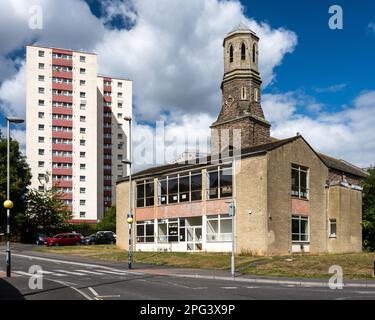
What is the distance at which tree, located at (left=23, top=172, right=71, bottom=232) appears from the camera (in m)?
62.5

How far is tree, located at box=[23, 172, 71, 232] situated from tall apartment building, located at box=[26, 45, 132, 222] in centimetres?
2623

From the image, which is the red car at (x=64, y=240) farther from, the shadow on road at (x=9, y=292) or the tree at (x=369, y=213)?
the shadow on road at (x=9, y=292)

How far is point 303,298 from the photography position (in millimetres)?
14211

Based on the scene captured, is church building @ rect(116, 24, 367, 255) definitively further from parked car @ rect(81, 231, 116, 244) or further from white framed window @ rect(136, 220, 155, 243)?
parked car @ rect(81, 231, 116, 244)

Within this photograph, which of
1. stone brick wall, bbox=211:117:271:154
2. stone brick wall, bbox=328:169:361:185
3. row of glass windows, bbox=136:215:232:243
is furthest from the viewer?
stone brick wall, bbox=211:117:271:154

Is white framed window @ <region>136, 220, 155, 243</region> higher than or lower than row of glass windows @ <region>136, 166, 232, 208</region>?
lower

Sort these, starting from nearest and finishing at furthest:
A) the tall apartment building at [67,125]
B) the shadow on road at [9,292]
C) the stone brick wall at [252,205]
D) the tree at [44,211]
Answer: the shadow on road at [9,292] → the stone brick wall at [252,205] → the tree at [44,211] → the tall apartment building at [67,125]

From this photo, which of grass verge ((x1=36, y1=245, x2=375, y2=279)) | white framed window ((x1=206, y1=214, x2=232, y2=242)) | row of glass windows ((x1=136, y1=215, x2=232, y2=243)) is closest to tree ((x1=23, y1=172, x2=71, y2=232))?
row of glass windows ((x1=136, y1=215, x2=232, y2=243))

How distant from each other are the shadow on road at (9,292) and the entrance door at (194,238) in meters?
21.9

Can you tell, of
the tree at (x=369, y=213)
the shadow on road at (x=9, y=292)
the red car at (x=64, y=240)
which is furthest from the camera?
the red car at (x=64, y=240)

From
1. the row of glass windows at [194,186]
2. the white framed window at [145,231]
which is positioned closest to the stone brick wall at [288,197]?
the row of glass windows at [194,186]

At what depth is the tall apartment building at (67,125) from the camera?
301ft

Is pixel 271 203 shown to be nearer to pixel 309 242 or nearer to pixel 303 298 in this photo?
pixel 309 242

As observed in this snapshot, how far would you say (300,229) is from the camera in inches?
1426
